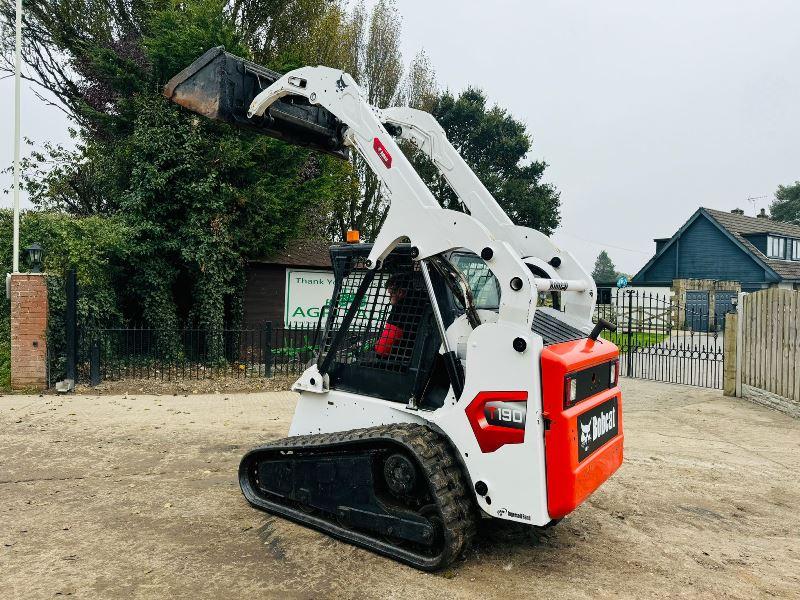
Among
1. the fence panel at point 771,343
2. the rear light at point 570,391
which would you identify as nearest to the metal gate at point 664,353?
the fence panel at point 771,343

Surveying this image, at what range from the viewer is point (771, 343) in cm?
960

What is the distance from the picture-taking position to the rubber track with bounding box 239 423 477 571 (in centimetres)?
358

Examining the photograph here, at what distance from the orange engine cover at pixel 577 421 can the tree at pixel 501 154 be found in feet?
84.8

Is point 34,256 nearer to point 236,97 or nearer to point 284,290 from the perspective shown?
point 284,290

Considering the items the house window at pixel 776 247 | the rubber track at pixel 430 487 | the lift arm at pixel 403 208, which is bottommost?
the rubber track at pixel 430 487

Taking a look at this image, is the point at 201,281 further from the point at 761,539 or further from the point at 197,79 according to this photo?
the point at 761,539

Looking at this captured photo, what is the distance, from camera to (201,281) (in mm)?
12461

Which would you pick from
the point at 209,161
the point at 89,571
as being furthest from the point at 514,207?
the point at 89,571

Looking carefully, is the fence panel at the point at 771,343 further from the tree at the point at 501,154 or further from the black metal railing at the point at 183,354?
the tree at the point at 501,154

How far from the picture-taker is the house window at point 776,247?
3484cm

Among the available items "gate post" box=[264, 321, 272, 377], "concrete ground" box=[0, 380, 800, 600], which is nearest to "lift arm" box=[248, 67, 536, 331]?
"concrete ground" box=[0, 380, 800, 600]

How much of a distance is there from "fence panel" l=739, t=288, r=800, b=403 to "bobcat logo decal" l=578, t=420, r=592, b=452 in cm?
700

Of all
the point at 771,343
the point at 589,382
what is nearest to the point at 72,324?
the point at 589,382

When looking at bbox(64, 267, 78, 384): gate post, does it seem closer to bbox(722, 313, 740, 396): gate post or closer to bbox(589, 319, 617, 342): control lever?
bbox(589, 319, 617, 342): control lever
